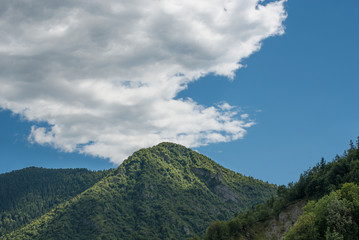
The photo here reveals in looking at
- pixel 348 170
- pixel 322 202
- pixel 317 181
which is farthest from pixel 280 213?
pixel 322 202

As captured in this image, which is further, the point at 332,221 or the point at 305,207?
the point at 305,207

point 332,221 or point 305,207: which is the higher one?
point 305,207

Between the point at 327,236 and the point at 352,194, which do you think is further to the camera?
the point at 352,194

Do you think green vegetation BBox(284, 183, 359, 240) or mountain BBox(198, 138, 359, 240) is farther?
mountain BBox(198, 138, 359, 240)

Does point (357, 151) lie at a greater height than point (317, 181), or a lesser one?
greater

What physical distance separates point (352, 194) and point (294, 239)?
29200 mm

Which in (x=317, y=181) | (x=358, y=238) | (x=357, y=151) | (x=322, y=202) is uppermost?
(x=357, y=151)

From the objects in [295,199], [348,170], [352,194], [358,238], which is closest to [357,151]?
[348,170]

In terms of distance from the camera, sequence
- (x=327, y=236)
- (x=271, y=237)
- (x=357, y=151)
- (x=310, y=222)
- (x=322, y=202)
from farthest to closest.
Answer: (x=357, y=151)
(x=271, y=237)
(x=322, y=202)
(x=310, y=222)
(x=327, y=236)

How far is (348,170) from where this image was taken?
185875mm

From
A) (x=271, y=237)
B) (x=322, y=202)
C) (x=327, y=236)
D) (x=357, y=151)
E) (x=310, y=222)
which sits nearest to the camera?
(x=327, y=236)

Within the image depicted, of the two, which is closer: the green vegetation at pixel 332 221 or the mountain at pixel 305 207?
the green vegetation at pixel 332 221

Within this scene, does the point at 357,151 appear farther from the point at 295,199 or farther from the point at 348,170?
the point at 295,199

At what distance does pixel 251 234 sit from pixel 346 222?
7082 centimetres
